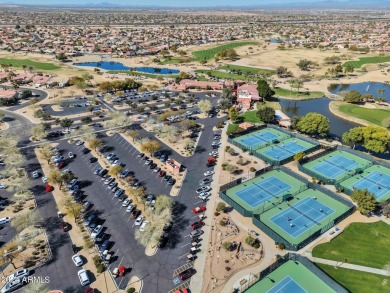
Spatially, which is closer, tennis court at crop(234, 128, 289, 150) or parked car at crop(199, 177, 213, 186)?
parked car at crop(199, 177, 213, 186)

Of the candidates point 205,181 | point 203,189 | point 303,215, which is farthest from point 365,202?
point 205,181

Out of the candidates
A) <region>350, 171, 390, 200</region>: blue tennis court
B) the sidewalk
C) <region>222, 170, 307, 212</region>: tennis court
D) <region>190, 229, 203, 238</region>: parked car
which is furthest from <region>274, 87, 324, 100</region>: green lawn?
<region>190, 229, 203, 238</region>: parked car

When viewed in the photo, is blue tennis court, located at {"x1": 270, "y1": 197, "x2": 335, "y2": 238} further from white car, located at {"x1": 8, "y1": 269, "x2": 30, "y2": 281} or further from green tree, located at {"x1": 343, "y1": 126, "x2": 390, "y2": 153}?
white car, located at {"x1": 8, "y1": 269, "x2": 30, "y2": 281}

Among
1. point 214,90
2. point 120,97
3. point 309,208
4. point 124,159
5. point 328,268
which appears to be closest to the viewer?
point 328,268

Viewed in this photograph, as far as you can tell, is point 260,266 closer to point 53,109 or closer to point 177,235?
point 177,235

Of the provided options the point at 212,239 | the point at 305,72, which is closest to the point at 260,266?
the point at 212,239
